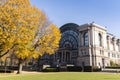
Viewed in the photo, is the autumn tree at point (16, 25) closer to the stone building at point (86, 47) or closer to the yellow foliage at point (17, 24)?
the yellow foliage at point (17, 24)

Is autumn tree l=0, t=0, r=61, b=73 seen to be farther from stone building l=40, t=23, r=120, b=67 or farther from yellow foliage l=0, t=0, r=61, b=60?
stone building l=40, t=23, r=120, b=67

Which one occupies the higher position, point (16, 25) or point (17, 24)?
point (17, 24)

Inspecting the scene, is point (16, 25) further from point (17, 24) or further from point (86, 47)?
point (86, 47)

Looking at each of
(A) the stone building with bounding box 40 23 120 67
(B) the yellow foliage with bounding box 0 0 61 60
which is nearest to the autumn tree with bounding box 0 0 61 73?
(B) the yellow foliage with bounding box 0 0 61 60

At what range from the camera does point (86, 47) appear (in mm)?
93250

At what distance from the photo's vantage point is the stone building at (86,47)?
91.8 meters

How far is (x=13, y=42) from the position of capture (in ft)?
104

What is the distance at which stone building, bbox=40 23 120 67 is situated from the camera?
301 ft

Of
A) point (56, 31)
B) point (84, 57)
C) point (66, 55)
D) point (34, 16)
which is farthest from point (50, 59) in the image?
point (34, 16)

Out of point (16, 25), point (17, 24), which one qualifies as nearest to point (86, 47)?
point (17, 24)

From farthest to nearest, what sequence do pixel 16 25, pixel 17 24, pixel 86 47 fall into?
pixel 86 47, pixel 17 24, pixel 16 25

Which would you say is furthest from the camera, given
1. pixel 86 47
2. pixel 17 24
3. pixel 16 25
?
pixel 86 47

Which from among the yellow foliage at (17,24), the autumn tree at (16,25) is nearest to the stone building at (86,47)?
the autumn tree at (16,25)

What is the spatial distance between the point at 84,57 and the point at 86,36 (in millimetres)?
10617
